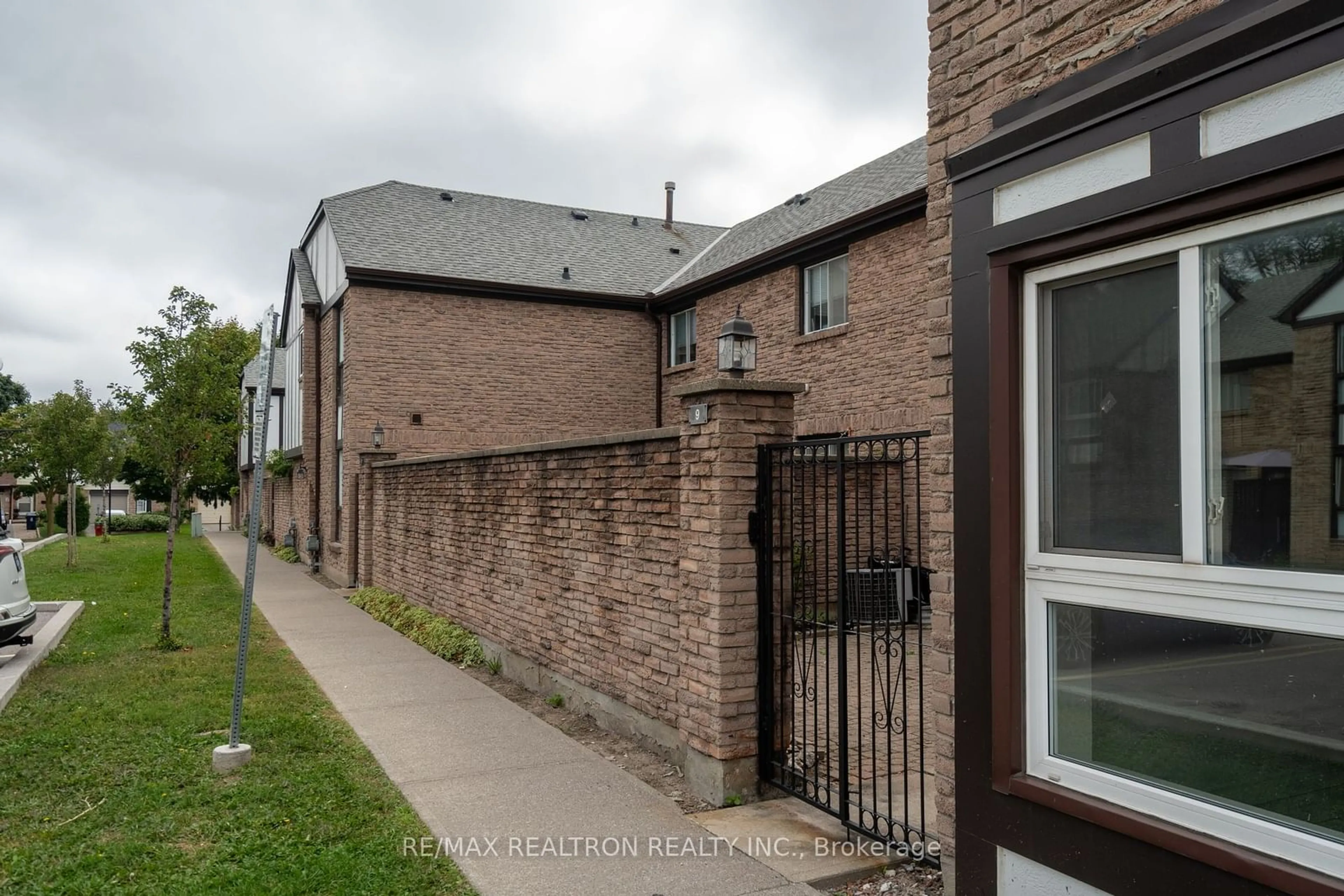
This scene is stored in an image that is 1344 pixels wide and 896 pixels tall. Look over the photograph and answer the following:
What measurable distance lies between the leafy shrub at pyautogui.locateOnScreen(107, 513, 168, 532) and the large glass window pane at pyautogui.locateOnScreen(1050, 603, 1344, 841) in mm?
49300

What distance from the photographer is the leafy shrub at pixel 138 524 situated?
4597 centimetres

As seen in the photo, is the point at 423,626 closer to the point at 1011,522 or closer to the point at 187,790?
the point at 187,790

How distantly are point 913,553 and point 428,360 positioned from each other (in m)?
11.0

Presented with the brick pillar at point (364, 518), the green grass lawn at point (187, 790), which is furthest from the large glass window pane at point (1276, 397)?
the brick pillar at point (364, 518)

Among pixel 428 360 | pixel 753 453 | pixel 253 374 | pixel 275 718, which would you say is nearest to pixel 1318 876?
pixel 753 453

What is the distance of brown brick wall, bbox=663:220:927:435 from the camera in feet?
44.4

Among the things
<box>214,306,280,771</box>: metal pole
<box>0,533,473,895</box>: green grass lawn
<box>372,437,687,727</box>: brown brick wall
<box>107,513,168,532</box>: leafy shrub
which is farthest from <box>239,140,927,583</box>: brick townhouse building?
<box>107,513,168,532</box>: leafy shrub

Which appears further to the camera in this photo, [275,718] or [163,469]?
[163,469]

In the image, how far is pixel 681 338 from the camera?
20.6 m

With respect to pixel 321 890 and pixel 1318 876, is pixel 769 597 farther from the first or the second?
pixel 1318 876

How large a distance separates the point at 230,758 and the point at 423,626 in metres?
5.60

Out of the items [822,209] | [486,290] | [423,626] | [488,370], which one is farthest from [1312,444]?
[486,290]

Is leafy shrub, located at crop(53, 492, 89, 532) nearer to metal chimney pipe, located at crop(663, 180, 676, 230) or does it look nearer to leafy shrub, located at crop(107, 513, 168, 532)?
leafy shrub, located at crop(107, 513, 168, 532)

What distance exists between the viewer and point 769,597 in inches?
218
